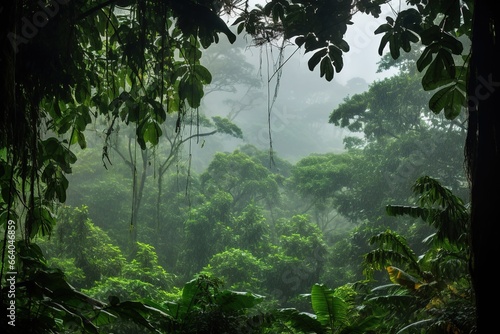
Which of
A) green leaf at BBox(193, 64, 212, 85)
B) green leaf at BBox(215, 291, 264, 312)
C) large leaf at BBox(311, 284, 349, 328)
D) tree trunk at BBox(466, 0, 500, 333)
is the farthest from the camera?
large leaf at BBox(311, 284, 349, 328)

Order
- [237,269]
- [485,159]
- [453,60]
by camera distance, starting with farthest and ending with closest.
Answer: [237,269], [453,60], [485,159]

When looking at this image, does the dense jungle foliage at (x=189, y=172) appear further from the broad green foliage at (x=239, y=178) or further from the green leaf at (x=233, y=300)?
the broad green foliage at (x=239, y=178)

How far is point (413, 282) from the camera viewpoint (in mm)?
3537

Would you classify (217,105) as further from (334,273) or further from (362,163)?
(334,273)

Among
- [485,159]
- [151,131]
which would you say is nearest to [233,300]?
[151,131]

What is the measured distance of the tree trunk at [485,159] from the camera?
84 cm

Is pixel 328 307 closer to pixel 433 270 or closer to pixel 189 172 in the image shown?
pixel 433 270

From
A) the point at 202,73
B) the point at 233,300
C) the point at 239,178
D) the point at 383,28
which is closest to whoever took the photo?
the point at 383,28

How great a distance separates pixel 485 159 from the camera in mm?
884

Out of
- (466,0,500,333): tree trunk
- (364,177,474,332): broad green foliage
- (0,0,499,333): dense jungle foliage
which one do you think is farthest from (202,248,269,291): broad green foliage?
(466,0,500,333): tree trunk

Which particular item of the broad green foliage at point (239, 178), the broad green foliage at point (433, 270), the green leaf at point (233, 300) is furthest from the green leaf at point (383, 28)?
the broad green foliage at point (239, 178)

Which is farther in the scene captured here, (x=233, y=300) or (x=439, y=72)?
(x=233, y=300)

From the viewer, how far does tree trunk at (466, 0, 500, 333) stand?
840mm

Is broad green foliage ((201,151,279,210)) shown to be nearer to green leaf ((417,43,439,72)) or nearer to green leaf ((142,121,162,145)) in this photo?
green leaf ((142,121,162,145))
